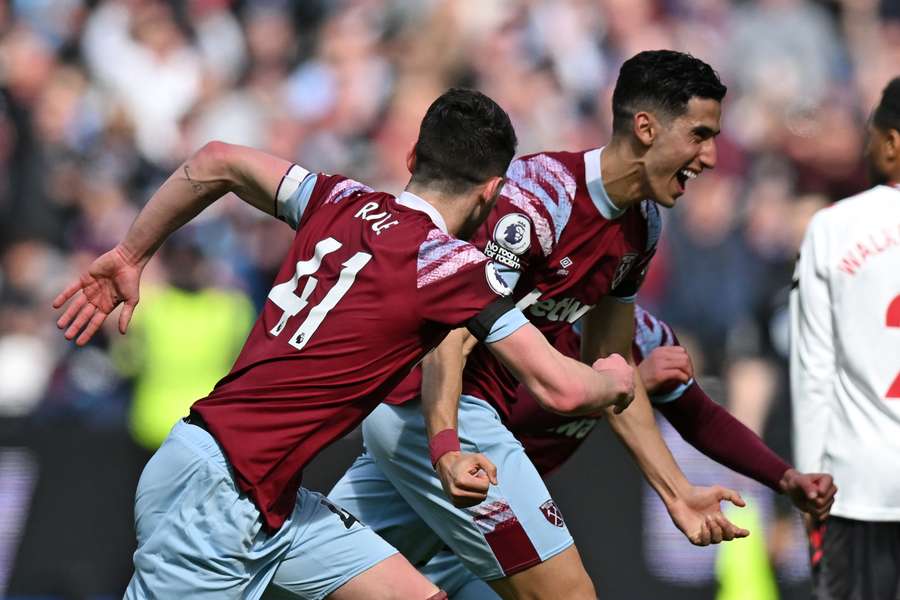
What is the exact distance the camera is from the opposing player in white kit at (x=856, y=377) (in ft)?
16.8

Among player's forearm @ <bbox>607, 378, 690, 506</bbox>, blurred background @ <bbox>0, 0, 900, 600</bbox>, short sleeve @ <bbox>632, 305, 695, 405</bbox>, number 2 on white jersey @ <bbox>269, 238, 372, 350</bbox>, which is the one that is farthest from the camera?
blurred background @ <bbox>0, 0, 900, 600</bbox>

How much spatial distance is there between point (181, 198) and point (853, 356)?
2.39 m

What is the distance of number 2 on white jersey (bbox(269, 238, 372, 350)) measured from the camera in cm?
402

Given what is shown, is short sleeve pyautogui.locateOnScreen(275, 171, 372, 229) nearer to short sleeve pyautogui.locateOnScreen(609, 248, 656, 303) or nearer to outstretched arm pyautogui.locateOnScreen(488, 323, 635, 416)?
outstretched arm pyautogui.locateOnScreen(488, 323, 635, 416)

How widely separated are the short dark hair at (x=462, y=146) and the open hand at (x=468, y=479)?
0.79 metres

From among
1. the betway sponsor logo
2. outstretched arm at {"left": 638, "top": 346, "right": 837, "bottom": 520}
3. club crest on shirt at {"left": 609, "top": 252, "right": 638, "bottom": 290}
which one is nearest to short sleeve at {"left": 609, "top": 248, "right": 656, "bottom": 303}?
club crest on shirt at {"left": 609, "top": 252, "right": 638, "bottom": 290}

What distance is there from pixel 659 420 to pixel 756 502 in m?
0.62

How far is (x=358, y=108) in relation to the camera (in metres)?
10.6

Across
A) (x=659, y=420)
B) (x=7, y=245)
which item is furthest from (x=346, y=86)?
(x=659, y=420)

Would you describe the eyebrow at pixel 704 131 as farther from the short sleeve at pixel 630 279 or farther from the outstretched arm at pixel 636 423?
the outstretched arm at pixel 636 423

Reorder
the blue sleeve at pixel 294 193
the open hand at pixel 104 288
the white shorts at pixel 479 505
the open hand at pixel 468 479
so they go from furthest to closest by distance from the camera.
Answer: the white shorts at pixel 479 505 < the open hand at pixel 104 288 < the blue sleeve at pixel 294 193 < the open hand at pixel 468 479

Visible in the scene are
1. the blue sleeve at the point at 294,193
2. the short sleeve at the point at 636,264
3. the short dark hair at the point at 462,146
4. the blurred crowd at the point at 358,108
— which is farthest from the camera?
the blurred crowd at the point at 358,108

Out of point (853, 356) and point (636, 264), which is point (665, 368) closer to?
point (636, 264)

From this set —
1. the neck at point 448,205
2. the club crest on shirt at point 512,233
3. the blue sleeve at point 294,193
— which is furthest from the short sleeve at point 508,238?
the blue sleeve at point 294,193
